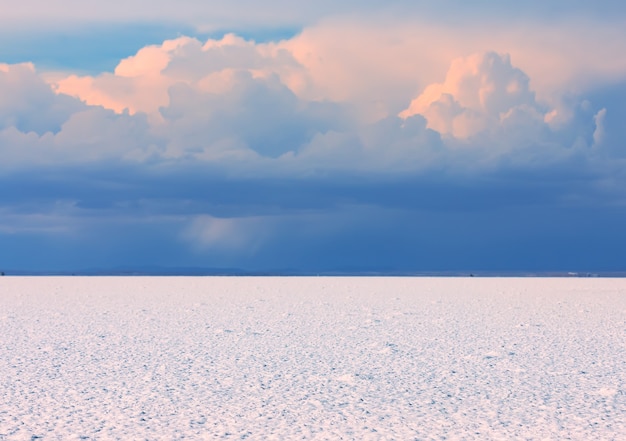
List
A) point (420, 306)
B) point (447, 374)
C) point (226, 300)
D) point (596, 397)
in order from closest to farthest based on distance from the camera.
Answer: point (596, 397)
point (447, 374)
point (420, 306)
point (226, 300)

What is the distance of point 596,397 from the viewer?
805 centimetres

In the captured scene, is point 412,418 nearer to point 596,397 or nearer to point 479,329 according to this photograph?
point 596,397

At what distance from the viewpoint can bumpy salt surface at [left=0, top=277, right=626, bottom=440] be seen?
6.84 m

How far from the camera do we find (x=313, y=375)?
930 cm

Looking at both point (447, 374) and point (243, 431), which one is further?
point (447, 374)

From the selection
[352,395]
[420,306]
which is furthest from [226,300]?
[352,395]

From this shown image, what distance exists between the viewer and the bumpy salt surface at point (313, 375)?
6836mm

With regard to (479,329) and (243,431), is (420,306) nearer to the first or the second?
(479,329)

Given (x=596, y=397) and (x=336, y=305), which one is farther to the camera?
(x=336, y=305)

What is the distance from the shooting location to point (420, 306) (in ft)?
→ 62.6

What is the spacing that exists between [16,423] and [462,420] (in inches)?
160

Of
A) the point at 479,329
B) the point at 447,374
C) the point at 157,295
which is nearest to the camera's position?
the point at 447,374

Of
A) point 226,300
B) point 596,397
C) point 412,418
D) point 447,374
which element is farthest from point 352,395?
point 226,300

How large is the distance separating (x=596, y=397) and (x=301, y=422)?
3287 millimetres
